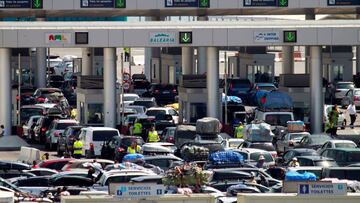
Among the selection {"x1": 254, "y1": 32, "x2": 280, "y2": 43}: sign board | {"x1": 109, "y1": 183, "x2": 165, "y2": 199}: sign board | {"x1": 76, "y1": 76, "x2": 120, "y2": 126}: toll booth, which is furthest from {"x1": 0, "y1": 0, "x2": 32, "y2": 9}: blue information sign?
{"x1": 109, "y1": 183, "x2": 165, "y2": 199}: sign board

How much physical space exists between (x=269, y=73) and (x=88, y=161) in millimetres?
41737

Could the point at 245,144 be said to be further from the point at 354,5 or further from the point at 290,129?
the point at 354,5

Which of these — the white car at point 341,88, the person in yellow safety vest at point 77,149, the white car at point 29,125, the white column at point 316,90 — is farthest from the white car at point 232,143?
the white car at point 341,88

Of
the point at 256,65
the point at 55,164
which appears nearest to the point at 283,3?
the point at 256,65

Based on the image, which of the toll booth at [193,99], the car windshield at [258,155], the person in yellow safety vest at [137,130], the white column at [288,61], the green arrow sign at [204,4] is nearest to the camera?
the car windshield at [258,155]

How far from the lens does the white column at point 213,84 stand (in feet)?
201

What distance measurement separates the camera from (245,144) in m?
51.7

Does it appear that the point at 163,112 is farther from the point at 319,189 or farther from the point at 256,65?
the point at 319,189

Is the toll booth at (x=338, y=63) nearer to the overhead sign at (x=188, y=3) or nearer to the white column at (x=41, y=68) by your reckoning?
the overhead sign at (x=188, y=3)

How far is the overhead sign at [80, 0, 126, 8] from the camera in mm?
69981

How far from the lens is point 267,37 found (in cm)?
6097

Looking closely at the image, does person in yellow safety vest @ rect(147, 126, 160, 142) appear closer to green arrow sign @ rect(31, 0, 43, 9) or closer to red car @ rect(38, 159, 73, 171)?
red car @ rect(38, 159, 73, 171)

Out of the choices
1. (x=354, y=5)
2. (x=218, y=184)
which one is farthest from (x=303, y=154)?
(x=354, y=5)

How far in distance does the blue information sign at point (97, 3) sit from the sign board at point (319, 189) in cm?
3972
